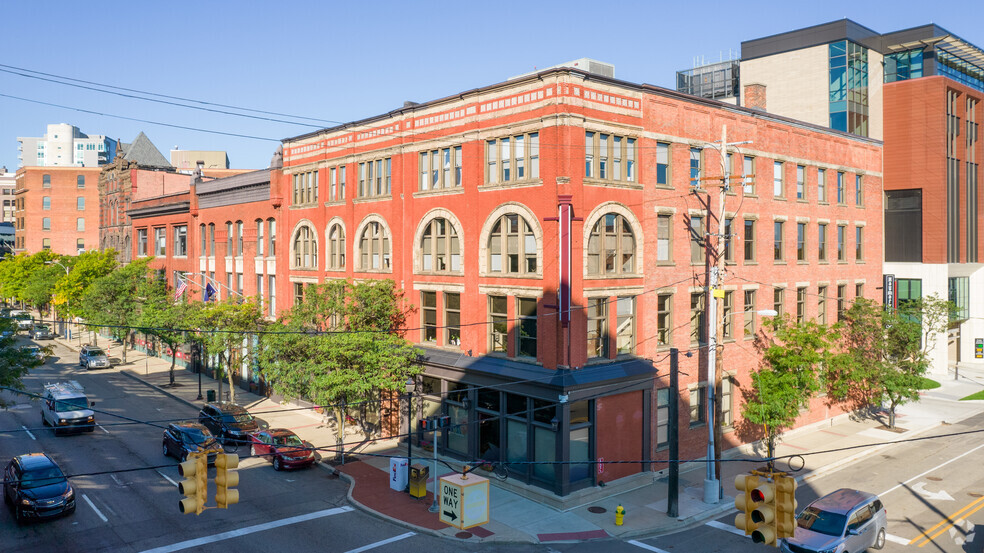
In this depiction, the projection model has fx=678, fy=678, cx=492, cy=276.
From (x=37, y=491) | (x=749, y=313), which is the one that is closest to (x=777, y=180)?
(x=749, y=313)

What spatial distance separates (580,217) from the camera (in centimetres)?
2605

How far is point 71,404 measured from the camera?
35.7m

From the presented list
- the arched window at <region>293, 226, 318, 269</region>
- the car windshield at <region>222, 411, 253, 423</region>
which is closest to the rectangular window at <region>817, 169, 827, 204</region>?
the arched window at <region>293, 226, 318, 269</region>

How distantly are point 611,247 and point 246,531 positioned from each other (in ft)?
55.5

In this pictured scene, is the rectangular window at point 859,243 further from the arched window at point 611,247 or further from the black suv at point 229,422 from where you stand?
the black suv at point 229,422

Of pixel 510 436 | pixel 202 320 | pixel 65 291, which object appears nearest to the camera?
pixel 510 436

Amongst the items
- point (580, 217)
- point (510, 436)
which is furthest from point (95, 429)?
point (580, 217)

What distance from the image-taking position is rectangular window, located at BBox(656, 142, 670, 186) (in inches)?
1153

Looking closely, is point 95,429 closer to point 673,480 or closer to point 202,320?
point 202,320

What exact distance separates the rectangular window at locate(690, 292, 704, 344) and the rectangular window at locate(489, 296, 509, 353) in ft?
29.1

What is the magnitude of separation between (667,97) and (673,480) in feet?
52.5

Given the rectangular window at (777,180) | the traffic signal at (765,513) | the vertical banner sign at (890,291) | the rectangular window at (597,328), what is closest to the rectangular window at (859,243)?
the vertical banner sign at (890,291)

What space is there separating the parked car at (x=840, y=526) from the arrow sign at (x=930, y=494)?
636cm

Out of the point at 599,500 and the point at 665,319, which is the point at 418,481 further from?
the point at 665,319
